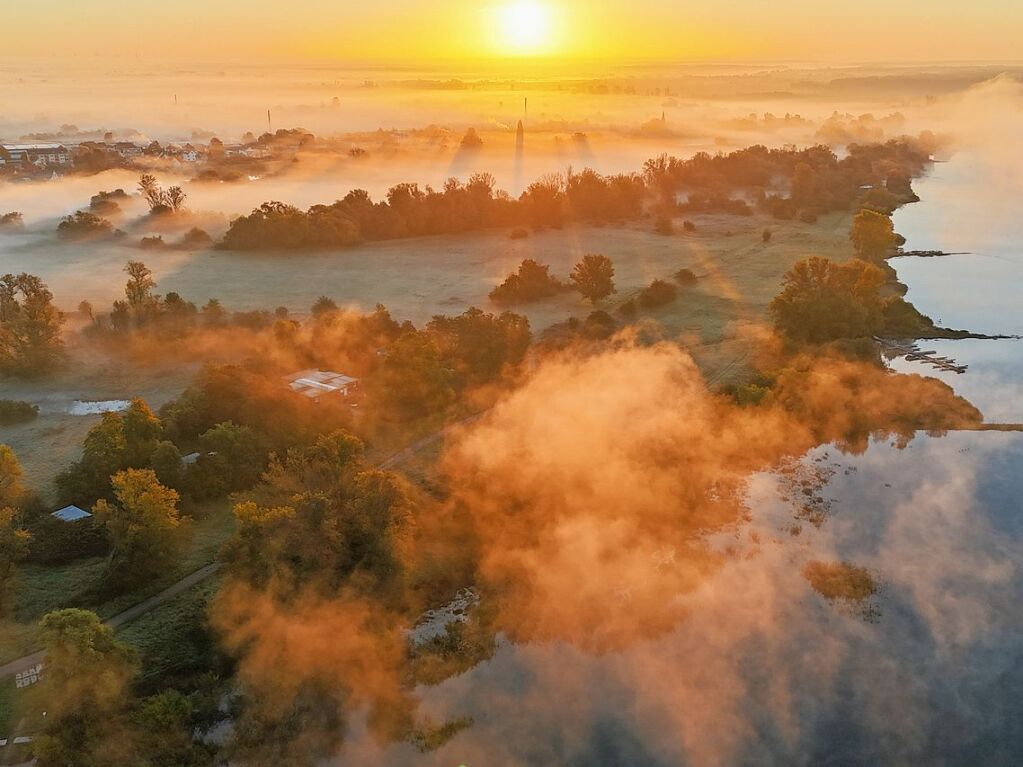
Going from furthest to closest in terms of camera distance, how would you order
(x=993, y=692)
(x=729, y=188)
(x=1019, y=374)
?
(x=729, y=188) < (x=1019, y=374) < (x=993, y=692)

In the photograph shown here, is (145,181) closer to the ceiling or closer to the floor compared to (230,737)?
closer to the ceiling

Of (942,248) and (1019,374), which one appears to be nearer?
(1019,374)

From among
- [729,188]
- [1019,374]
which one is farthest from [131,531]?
[729,188]

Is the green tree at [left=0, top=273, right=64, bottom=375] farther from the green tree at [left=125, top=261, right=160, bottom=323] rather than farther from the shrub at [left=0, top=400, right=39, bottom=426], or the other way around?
the shrub at [left=0, top=400, right=39, bottom=426]

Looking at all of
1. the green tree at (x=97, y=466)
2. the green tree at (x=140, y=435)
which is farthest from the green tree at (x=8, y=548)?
the green tree at (x=140, y=435)

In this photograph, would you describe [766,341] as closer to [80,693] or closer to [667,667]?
[667,667]

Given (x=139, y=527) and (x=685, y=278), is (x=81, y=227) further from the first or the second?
(x=139, y=527)
